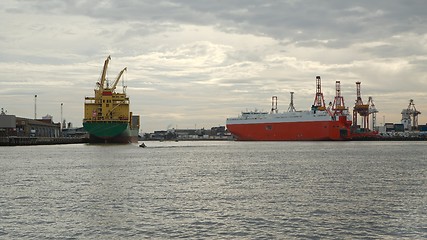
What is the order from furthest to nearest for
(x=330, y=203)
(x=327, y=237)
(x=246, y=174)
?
(x=246, y=174) < (x=330, y=203) < (x=327, y=237)

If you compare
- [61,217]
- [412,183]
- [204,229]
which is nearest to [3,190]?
[61,217]

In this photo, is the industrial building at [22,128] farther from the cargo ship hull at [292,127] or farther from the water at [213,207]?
the water at [213,207]

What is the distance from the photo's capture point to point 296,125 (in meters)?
135

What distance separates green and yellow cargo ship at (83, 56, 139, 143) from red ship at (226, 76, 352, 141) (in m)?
48.2

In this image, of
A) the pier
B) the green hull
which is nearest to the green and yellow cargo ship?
the green hull

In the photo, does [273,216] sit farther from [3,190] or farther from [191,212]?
[3,190]

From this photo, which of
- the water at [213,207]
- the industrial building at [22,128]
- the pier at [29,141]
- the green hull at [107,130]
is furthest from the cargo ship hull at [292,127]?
the water at [213,207]

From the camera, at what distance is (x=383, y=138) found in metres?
163

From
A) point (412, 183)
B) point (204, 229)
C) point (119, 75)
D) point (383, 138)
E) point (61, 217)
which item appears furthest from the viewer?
point (383, 138)

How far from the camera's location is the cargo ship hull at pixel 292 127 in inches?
5177

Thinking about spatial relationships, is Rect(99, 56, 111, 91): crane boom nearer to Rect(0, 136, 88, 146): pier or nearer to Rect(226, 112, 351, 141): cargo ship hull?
Rect(0, 136, 88, 146): pier

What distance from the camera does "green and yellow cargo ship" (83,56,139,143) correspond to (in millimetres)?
93500

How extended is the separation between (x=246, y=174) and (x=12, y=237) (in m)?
22.3

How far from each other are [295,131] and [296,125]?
1782 millimetres
